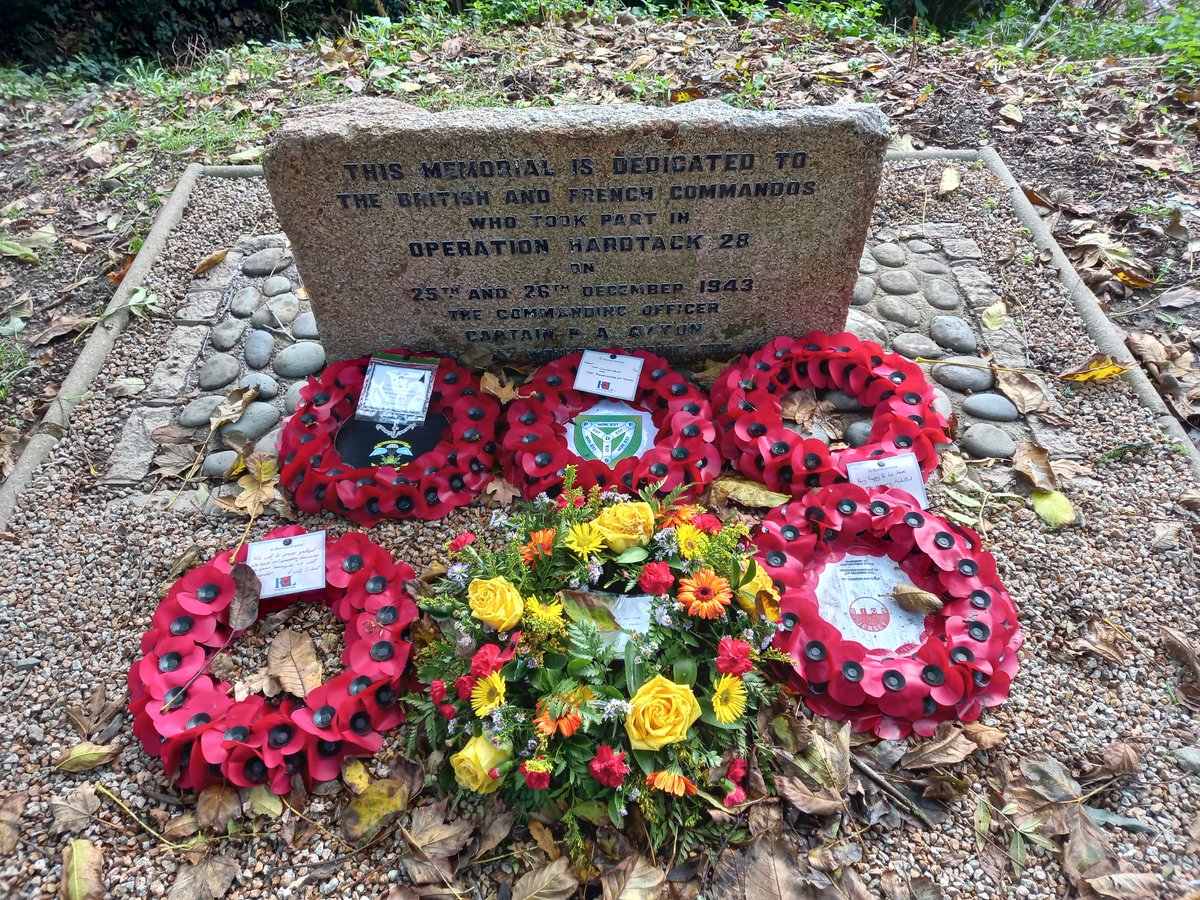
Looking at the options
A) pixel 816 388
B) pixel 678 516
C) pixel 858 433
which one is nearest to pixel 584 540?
pixel 678 516

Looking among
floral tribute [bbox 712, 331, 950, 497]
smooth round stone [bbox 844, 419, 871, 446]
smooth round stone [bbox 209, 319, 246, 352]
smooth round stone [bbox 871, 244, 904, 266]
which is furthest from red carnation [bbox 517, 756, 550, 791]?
smooth round stone [bbox 871, 244, 904, 266]

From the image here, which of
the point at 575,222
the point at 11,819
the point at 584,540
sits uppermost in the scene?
the point at 575,222

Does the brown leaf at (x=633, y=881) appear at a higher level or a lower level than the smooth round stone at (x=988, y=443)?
lower

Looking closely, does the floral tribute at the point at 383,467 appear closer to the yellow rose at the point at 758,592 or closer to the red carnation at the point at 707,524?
the red carnation at the point at 707,524

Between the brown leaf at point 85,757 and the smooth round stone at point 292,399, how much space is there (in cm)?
138

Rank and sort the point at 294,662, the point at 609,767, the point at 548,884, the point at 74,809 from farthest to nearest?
the point at 294,662 → the point at 74,809 → the point at 548,884 → the point at 609,767

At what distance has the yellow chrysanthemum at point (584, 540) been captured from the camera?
80.0 inches

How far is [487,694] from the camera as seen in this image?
1.79 m

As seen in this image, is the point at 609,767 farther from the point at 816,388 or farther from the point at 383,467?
the point at 816,388

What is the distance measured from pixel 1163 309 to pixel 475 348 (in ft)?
10.2

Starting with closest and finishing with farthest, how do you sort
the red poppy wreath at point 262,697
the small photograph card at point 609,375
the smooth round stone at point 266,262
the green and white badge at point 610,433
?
the red poppy wreath at point 262,697, the green and white badge at point 610,433, the small photograph card at point 609,375, the smooth round stone at point 266,262

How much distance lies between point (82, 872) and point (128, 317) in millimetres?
2484

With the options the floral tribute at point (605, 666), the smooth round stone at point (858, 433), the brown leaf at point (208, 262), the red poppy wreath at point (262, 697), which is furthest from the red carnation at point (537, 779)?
the brown leaf at point (208, 262)

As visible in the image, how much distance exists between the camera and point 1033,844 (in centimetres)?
186
